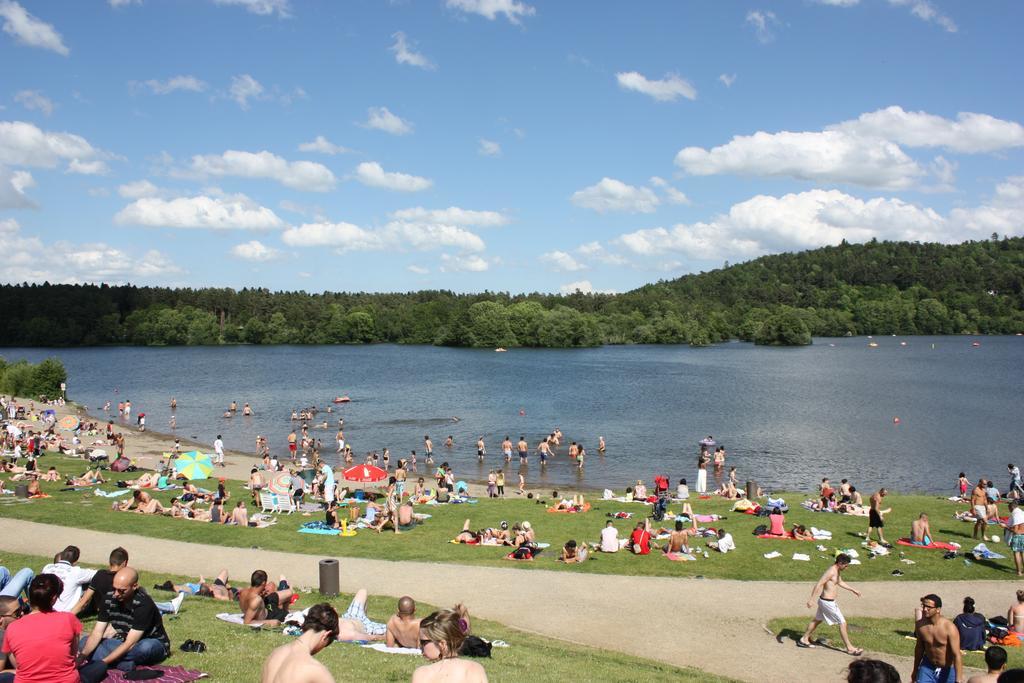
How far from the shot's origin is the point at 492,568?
16688mm

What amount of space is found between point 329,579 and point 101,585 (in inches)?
200

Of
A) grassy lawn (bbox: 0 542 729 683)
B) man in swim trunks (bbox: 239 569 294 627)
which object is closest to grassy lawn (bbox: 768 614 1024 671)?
grassy lawn (bbox: 0 542 729 683)

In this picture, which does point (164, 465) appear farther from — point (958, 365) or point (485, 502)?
point (958, 365)

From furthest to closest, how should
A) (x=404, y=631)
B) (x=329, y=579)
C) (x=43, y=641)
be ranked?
(x=329, y=579) → (x=404, y=631) → (x=43, y=641)

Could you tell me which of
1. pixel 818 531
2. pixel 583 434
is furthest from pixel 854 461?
pixel 818 531

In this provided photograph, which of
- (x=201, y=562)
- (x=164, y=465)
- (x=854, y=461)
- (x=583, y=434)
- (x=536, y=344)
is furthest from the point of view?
(x=536, y=344)

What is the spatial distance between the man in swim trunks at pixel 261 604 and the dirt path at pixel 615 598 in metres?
3.04

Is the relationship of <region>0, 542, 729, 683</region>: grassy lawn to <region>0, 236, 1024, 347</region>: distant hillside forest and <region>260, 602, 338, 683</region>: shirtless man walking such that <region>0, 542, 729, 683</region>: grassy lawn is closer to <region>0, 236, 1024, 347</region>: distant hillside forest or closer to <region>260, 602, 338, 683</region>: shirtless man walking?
<region>260, 602, 338, 683</region>: shirtless man walking

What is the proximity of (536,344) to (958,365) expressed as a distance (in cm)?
7031

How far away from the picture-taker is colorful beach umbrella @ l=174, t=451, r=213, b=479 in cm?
2588

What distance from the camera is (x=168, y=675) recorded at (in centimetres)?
843

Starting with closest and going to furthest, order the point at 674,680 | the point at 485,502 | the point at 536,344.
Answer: the point at 674,680 < the point at 485,502 < the point at 536,344

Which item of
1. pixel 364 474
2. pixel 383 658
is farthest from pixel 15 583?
pixel 364 474

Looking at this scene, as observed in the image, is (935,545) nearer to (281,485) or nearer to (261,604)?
(261,604)
